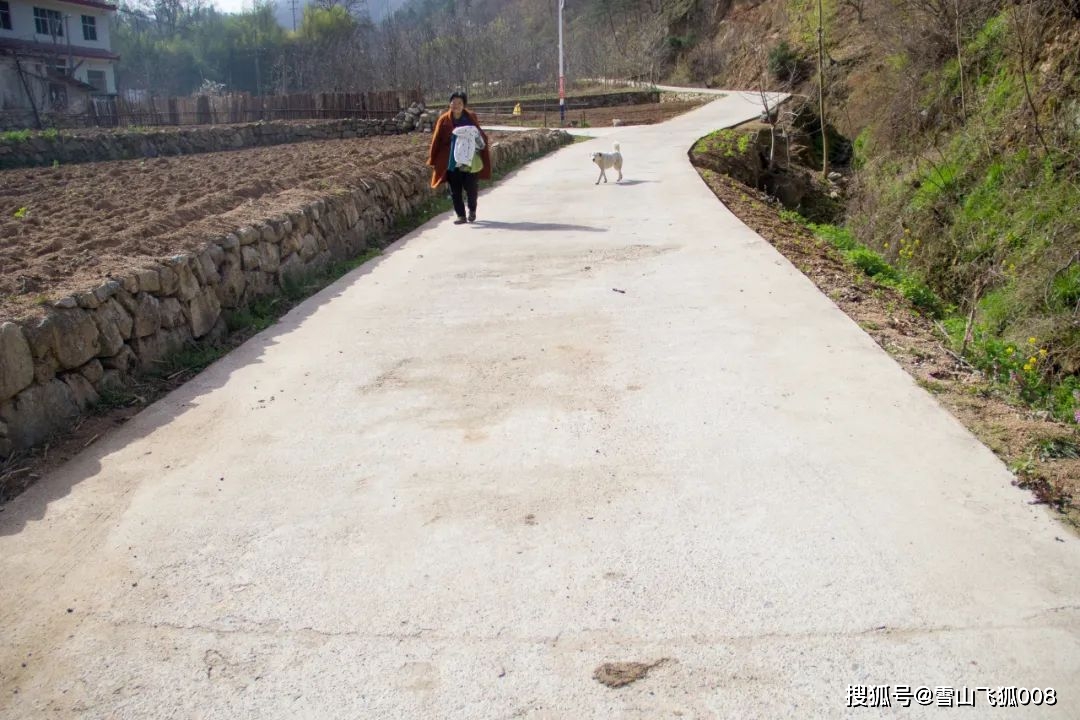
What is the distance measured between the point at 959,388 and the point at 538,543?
3001 mm

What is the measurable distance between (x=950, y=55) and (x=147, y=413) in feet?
51.1

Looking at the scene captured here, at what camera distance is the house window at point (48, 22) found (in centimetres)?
4312

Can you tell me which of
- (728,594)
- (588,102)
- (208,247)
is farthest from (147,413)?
(588,102)

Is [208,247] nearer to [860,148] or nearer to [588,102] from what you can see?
[860,148]

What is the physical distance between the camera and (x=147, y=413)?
5539 mm

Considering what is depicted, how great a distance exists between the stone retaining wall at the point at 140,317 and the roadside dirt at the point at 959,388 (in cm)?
495

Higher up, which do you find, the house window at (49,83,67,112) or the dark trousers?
the house window at (49,83,67,112)

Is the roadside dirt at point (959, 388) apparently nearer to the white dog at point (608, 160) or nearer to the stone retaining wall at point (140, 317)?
the stone retaining wall at point (140, 317)

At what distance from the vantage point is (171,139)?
27750mm

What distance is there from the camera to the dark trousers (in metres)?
11.6

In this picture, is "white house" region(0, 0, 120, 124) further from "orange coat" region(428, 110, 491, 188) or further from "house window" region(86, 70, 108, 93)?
"orange coat" region(428, 110, 491, 188)

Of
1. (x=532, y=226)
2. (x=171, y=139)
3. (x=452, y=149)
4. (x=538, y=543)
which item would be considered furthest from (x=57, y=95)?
(x=538, y=543)

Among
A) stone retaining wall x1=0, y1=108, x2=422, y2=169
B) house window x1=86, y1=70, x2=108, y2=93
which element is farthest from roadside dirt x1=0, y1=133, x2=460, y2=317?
house window x1=86, y1=70, x2=108, y2=93

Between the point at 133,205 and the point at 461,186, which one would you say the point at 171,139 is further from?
the point at 461,186
